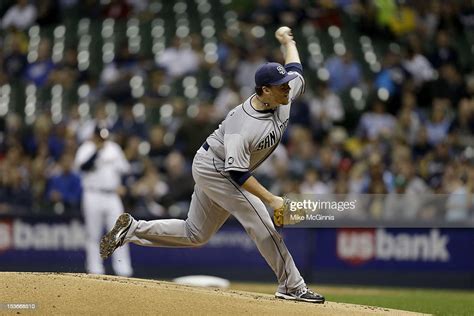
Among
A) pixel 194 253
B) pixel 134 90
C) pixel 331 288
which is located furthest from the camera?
pixel 134 90

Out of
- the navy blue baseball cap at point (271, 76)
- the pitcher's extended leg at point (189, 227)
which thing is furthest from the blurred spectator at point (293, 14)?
the navy blue baseball cap at point (271, 76)

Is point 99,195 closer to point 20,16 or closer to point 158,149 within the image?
point 158,149

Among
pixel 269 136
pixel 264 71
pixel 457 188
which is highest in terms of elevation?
pixel 264 71

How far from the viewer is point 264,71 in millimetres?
8492

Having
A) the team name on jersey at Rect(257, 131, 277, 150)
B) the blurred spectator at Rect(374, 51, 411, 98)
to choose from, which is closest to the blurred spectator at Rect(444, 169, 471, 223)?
the blurred spectator at Rect(374, 51, 411, 98)

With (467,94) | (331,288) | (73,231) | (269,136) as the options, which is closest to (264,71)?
(269,136)

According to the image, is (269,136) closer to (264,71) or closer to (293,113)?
(264,71)

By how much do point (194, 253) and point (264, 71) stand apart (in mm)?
7254

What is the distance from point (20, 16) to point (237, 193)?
12.7 meters

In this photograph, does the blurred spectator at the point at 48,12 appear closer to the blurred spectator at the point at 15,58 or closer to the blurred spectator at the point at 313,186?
the blurred spectator at the point at 15,58

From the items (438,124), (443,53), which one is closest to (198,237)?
(438,124)

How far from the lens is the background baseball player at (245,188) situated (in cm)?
841

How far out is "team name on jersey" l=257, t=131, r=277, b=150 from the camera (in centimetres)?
852

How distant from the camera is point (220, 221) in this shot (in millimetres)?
8984
